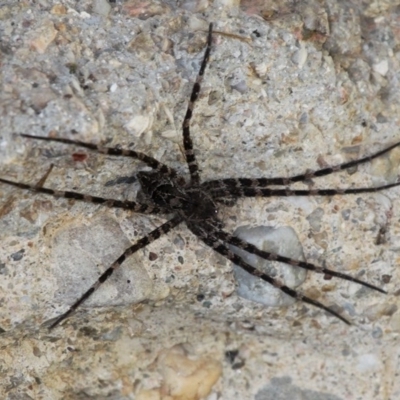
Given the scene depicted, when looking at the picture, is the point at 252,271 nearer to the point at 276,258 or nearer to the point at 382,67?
the point at 276,258

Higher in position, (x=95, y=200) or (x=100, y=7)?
(x=100, y=7)

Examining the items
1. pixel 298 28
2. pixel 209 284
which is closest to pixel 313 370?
pixel 209 284

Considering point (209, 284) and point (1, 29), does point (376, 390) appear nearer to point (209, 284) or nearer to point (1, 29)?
point (209, 284)

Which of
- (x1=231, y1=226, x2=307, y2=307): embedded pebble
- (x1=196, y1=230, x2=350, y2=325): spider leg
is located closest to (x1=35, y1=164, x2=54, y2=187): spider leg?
(x1=196, y1=230, x2=350, y2=325): spider leg

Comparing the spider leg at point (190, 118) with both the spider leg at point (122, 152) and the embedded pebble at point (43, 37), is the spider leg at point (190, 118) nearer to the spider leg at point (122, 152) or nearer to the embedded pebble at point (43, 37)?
the spider leg at point (122, 152)

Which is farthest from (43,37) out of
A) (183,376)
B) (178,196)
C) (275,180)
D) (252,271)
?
(183,376)

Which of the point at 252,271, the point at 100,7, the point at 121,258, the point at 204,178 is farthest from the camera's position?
the point at 204,178
